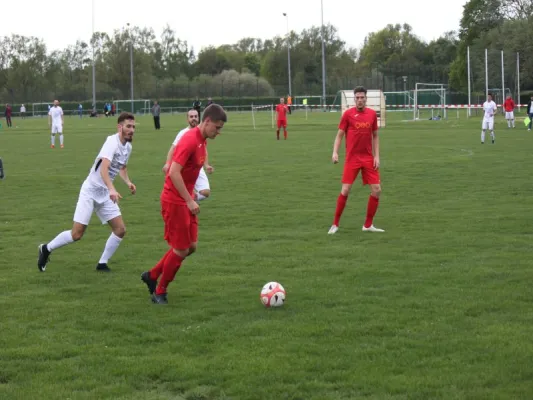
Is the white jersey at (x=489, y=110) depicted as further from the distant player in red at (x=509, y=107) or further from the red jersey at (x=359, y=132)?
the red jersey at (x=359, y=132)

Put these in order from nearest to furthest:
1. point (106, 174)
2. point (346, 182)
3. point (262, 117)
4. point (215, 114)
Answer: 1. point (215, 114)
2. point (106, 174)
3. point (346, 182)
4. point (262, 117)

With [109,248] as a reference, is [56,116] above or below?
above

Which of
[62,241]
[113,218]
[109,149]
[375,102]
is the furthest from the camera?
[375,102]

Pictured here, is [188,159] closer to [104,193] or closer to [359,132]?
[104,193]

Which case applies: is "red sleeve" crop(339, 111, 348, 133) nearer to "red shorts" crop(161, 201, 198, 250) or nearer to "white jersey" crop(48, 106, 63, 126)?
"red shorts" crop(161, 201, 198, 250)

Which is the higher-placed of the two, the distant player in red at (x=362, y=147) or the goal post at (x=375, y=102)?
the goal post at (x=375, y=102)

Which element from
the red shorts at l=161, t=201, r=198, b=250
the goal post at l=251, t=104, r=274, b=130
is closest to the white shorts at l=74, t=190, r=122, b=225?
the red shorts at l=161, t=201, r=198, b=250

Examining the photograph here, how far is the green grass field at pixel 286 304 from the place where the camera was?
5633 mm

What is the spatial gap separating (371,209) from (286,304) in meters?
4.40

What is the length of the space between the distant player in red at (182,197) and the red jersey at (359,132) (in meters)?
4.48

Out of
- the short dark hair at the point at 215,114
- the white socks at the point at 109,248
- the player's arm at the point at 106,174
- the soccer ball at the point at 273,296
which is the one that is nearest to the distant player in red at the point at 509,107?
the white socks at the point at 109,248

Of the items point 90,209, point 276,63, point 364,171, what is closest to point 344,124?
point 364,171

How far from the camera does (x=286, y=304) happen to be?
7.75 metres

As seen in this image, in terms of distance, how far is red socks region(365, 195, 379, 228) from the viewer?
11766mm
